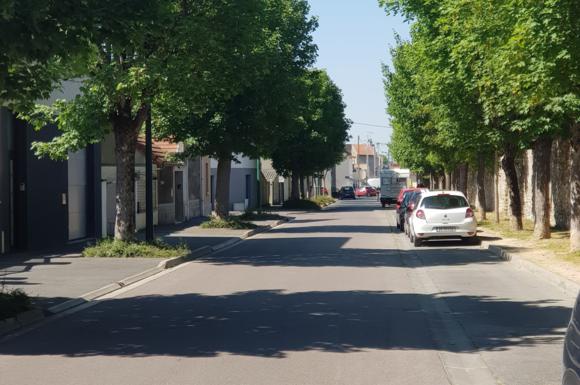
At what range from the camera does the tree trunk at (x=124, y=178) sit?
21531 mm

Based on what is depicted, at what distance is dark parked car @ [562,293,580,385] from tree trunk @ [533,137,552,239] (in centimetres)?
2050

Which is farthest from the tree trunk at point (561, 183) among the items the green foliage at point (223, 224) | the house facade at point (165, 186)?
the house facade at point (165, 186)

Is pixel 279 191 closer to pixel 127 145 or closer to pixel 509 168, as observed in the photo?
pixel 509 168

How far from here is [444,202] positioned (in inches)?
1003

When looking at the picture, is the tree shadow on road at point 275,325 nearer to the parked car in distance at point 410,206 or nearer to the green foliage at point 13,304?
the green foliage at point 13,304

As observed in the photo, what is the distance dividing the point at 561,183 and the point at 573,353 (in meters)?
26.4

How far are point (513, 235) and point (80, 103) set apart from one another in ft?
47.5

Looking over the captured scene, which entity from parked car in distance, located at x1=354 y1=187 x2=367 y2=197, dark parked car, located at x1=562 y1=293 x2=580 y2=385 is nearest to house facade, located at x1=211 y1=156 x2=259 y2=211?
dark parked car, located at x1=562 y1=293 x2=580 y2=385

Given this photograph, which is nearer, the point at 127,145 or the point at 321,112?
the point at 127,145

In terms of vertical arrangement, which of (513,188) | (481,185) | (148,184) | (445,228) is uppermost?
(148,184)

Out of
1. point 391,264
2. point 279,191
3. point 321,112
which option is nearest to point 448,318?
point 391,264

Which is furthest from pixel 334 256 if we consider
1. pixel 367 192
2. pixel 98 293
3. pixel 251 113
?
pixel 367 192

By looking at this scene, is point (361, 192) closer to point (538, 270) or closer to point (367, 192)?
point (367, 192)

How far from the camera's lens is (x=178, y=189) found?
40969 mm
